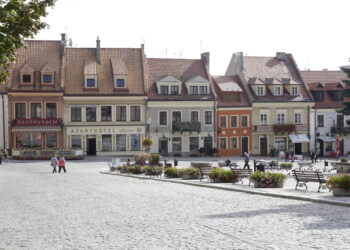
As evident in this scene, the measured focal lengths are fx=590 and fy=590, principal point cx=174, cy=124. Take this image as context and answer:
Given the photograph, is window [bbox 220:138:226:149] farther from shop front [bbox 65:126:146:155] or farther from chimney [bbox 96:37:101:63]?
chimney [bbox 96:37:101:63]

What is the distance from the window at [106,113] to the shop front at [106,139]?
0.80 metres

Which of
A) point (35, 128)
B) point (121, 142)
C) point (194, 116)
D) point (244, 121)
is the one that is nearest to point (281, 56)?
point (244, 121)

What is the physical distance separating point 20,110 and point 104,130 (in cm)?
819

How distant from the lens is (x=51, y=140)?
5697 cm

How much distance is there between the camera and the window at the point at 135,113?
58.6 meters

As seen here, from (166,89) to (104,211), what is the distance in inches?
1654

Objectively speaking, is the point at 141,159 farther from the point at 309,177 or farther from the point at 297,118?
the point at 297,118

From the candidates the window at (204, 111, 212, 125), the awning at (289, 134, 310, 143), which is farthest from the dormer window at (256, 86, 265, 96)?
the window at (204, 111, 212, 125)

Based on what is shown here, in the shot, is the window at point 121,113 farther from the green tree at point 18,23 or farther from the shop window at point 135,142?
the green tree at point 18,23

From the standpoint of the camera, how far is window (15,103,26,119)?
55828mm

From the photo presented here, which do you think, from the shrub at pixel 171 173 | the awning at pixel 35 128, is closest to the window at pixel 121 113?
the awning at pixel 35 128

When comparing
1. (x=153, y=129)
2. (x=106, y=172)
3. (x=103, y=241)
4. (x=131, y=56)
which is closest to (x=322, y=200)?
(x=103, y=241)

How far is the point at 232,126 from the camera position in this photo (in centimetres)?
6084

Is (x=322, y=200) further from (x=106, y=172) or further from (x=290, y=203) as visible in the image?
(x=106, y=172)
